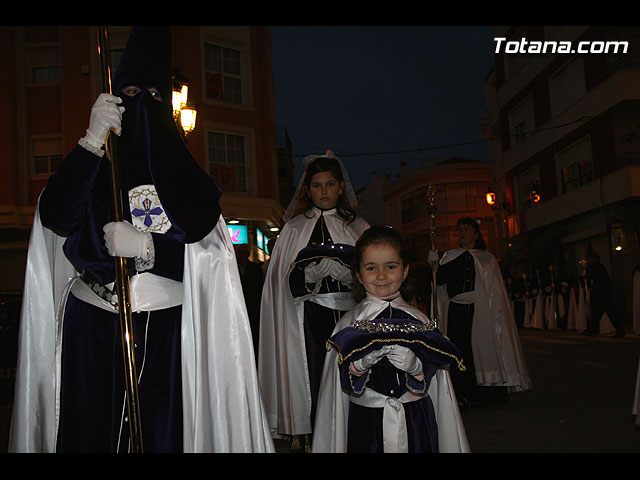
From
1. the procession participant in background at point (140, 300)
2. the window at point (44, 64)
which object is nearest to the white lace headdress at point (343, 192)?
the procession participant in background at point (140, 300)

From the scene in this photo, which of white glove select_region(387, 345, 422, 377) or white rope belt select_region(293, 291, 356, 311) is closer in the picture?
white glove select_region(387, 345, 422, 377)

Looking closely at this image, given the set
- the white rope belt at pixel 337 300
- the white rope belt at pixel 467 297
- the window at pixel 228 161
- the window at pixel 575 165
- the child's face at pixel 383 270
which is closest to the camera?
the child's face at pixel 383 270

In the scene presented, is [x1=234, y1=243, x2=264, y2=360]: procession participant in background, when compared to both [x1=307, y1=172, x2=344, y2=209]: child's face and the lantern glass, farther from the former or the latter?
[x1=307, y1=172, x2=344, y2=209]: child's face

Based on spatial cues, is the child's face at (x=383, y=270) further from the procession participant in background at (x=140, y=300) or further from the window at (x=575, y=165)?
the window at (x=575, y=165)

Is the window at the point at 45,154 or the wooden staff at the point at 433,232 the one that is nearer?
the wooden staff at the point at 433,232

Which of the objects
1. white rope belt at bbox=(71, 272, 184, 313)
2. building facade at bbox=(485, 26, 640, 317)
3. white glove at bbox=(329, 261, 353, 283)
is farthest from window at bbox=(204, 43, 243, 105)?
white rope belt at bbox=(71, 272, 184, 313)

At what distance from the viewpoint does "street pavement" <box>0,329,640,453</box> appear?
5.00 metres

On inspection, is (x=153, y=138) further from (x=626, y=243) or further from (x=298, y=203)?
(x=626, y=243)

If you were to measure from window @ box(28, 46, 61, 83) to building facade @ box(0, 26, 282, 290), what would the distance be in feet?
0.10

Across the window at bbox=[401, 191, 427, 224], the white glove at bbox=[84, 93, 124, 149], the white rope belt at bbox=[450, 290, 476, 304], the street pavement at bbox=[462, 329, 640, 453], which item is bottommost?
the street pavement at bbox=[462, 329, 640, 453]

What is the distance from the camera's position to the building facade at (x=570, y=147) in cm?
1994

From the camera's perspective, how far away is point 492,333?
7508 mm

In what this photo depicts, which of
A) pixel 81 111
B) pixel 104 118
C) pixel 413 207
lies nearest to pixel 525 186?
pixel 81 111

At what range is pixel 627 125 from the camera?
20453 millimetres
